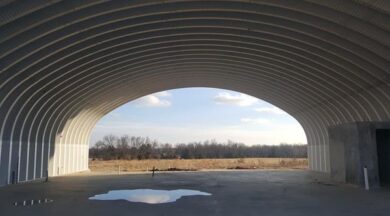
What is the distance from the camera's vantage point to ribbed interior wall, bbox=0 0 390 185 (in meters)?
16.4

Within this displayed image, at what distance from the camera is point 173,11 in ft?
56.9

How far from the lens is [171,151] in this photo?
11212cm

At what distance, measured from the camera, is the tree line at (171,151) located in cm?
9300

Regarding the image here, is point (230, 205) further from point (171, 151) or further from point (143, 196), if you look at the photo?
point (171, 151)

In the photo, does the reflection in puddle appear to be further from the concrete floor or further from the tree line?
the tree line

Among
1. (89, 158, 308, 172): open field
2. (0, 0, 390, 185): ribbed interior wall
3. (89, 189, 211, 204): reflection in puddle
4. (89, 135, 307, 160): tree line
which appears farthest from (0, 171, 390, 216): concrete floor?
(89, 135, 307, 160): tree line

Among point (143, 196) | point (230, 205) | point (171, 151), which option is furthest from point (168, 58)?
point (171, 151)

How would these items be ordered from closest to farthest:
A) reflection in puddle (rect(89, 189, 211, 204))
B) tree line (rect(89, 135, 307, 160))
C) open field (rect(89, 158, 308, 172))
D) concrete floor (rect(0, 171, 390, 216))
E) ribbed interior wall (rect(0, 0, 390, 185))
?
concrete floor (rect(0, 171, 390, 216)) < reflection in puddle (rect(89, 189, 211, 204)) < ribbed interior wall (rect(0, 0, 390, 185)) < open field (rect(89, 158, 308, 172)) < tree line (rect(89, 135, 307, 160))

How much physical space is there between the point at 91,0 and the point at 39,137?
14.1 meters

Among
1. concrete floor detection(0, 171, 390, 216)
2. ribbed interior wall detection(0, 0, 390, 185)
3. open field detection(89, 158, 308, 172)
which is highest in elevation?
ribbed interior wall detection(0, 0, 390, 185)

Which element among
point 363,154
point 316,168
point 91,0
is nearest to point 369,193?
point 363,154

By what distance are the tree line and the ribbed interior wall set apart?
5923 cm

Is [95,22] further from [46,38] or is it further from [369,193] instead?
[369,193]

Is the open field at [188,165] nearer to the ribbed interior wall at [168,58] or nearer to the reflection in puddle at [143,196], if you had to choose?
the ribbed interior wall at [168,58]
